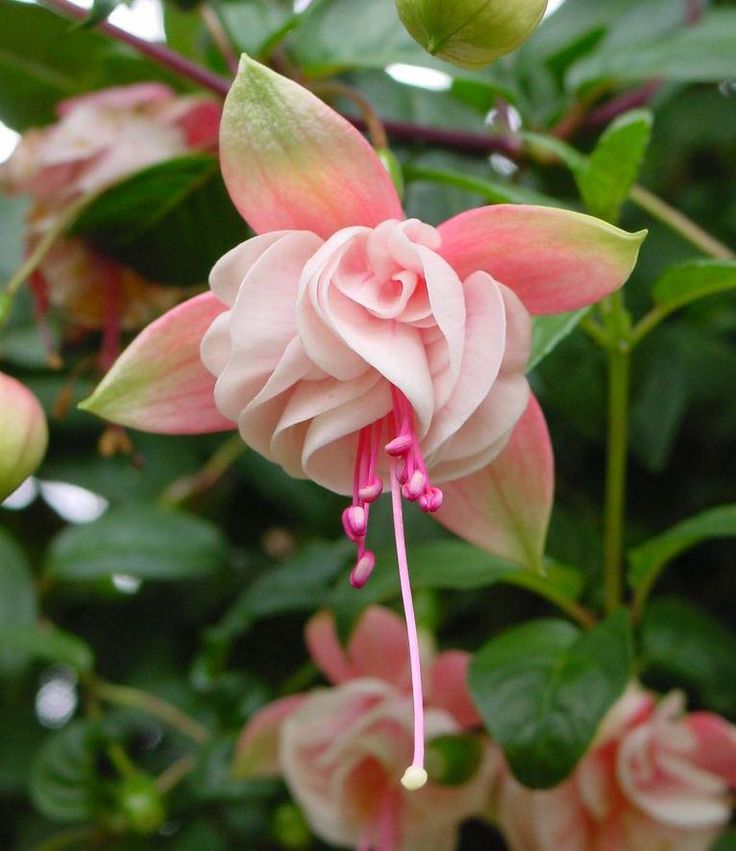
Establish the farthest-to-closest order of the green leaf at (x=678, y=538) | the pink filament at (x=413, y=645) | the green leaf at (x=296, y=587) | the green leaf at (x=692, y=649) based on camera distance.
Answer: the green leaf at (x=296, y=587), the green leaf at (x=692, y=649), the green leaf at (x=678, y=538), the pink filament at (x=413, y=645)

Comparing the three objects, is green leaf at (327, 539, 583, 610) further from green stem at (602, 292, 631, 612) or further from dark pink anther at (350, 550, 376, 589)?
dark pink anther at (350, 550, 376, 589)

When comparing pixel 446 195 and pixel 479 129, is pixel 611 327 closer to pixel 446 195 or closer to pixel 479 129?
pixel 446 195

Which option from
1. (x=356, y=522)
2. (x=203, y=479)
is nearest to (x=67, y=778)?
(x=203, y=479)

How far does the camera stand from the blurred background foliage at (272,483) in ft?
2.63

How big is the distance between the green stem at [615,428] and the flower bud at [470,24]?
196 mm

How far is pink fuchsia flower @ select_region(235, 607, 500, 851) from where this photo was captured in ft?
2.48

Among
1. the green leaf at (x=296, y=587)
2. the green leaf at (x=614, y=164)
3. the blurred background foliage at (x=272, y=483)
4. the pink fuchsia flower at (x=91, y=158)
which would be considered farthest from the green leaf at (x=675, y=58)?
the green leaf at (x=296, y=587)

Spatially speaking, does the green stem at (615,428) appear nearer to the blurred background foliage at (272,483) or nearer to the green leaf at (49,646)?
the blurred background foliage at (272,483)

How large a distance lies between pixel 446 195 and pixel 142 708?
505 mm

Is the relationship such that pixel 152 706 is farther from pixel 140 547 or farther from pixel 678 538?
pixel 678 538

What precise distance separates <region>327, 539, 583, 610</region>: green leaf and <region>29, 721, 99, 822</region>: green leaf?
0.89ft

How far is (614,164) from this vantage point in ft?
2.05

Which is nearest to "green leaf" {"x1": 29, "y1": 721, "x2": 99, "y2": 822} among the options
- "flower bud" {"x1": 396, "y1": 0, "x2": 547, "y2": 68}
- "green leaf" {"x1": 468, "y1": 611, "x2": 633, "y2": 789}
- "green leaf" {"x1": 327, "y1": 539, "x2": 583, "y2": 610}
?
"green leaf" {"x1": 327, "y1": 539, "x2": 583, "y2": 610}

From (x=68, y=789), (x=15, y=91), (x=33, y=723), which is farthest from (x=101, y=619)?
(x=15, y=91)
